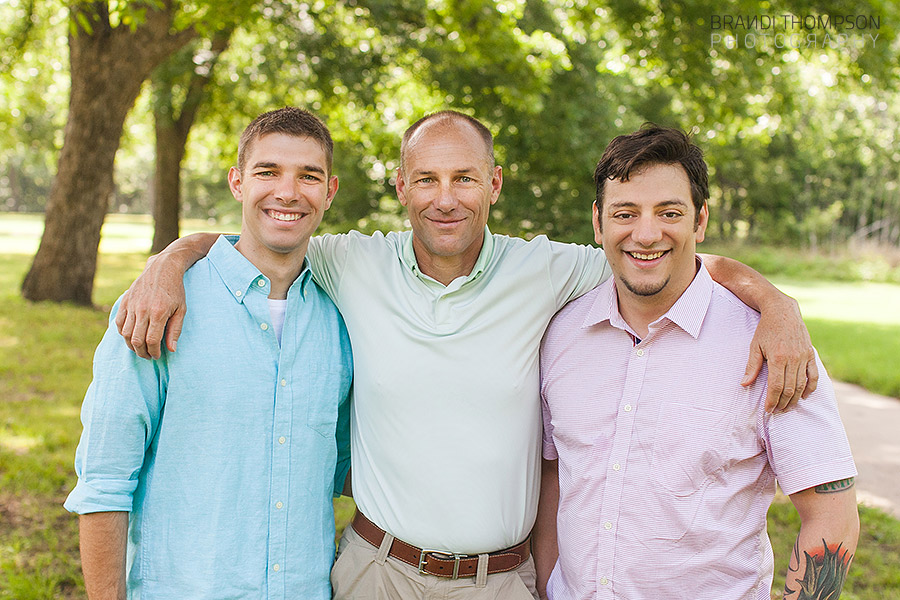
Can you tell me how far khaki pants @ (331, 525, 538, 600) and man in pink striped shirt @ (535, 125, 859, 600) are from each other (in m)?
0.21

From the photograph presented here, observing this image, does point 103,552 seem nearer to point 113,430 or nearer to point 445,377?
point 113,430

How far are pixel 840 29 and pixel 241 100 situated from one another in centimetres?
1390

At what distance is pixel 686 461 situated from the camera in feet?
7.66

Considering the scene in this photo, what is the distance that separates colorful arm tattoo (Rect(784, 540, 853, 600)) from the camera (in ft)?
7.35

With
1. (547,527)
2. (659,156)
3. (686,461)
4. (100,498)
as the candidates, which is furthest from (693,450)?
(100,498)

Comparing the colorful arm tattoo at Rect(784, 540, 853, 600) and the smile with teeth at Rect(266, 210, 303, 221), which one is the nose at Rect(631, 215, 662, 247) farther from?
the smile with teeth at Rect(266, 210, 303, 221)

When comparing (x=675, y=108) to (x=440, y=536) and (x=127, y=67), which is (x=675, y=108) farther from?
(x=440, y=536)

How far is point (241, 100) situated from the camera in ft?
59.2

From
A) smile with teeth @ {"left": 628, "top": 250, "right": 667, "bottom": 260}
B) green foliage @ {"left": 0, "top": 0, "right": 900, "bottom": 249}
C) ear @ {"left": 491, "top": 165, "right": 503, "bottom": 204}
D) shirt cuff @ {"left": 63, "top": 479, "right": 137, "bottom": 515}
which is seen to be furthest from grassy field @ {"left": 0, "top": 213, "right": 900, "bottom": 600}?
green foliage @ {"left": 0, "top": 0, "right": 900, "bottom": 249}

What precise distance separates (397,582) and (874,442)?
667 cm

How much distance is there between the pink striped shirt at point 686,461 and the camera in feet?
7.47

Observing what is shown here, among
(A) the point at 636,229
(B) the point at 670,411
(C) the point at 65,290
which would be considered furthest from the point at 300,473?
(C) the point at 65,290

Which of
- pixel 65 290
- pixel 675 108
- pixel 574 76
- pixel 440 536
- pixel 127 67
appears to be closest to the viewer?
pixel 440 536

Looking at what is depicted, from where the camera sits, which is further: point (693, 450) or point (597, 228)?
point (597, 228)
